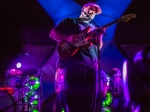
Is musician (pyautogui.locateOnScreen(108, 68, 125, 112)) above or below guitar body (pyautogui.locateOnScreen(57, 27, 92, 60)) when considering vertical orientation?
below

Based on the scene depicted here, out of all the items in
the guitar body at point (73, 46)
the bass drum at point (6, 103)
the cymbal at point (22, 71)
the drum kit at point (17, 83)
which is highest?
the guitar body at point (73, 46)

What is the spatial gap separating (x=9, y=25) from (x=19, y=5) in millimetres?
471

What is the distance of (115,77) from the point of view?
5473mm

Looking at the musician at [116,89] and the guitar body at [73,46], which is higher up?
the guitar body at [73,46]

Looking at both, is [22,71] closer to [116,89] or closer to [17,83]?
[17,83]

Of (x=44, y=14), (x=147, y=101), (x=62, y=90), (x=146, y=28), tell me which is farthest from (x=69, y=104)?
(x=146, y=28)

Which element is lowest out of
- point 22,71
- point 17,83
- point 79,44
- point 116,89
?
point 116,89

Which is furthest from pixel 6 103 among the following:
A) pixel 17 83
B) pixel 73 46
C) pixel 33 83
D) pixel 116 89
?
pixel 116 89

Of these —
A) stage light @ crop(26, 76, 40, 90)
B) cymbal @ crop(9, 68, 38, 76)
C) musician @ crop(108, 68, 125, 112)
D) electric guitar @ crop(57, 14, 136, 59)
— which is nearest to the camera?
electric guitar @ crop(57, 14, 136, 59)

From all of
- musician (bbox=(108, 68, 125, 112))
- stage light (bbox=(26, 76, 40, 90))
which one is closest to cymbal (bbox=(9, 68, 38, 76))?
stage light (bbox=(26, 76, 40, 90))

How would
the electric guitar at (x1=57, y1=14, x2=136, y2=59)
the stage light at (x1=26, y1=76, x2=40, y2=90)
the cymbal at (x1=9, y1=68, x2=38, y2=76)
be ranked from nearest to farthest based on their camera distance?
the electric guitar at (x1=57, y1=14, x2=136, y2=59)
the cymbal at (x1=9, y1=68, x2=38, y2=76)
the stage light at (x1=26, y1=76, x2=40, y2=90)

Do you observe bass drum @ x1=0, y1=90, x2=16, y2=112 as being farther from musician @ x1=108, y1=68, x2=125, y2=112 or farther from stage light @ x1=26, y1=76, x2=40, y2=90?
musician @ x1=108, y1=68, x2=125, y2=112

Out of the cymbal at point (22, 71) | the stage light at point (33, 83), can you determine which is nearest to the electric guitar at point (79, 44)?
the cymbal at point (22, 71)

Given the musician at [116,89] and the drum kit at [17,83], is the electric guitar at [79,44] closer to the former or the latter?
the drum kit at [17,83]
